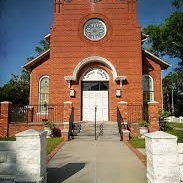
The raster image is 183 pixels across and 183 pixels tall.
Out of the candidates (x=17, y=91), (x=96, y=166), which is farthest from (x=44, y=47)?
(x=96, y=166)

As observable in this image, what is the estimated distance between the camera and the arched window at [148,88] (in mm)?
21391

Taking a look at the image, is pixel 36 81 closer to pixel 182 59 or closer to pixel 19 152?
pixel 19 152

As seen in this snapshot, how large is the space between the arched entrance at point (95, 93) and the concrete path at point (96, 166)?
828 cm

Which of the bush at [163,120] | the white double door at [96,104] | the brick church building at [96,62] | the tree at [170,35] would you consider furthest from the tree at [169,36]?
the bush at [163,120]

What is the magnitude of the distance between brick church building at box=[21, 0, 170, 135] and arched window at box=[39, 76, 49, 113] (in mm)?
90

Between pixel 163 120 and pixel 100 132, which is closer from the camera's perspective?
pixel 100 132

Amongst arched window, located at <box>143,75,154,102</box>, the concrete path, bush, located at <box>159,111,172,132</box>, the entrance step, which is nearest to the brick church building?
arched window, located at <box>143,75,154,102</box>

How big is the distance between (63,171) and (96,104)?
39.7 ft

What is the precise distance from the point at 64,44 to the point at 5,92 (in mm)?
31091

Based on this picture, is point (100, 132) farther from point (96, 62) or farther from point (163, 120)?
point (96, 62)

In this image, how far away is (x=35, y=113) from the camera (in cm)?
2100

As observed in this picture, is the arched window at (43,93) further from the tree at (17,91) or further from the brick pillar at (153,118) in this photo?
the tree at (17,91)

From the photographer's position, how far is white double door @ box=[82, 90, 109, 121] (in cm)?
1997

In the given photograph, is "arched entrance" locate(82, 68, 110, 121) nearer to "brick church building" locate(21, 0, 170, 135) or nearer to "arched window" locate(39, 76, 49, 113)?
"brick church building" locate(21, 0, 170, 135)
